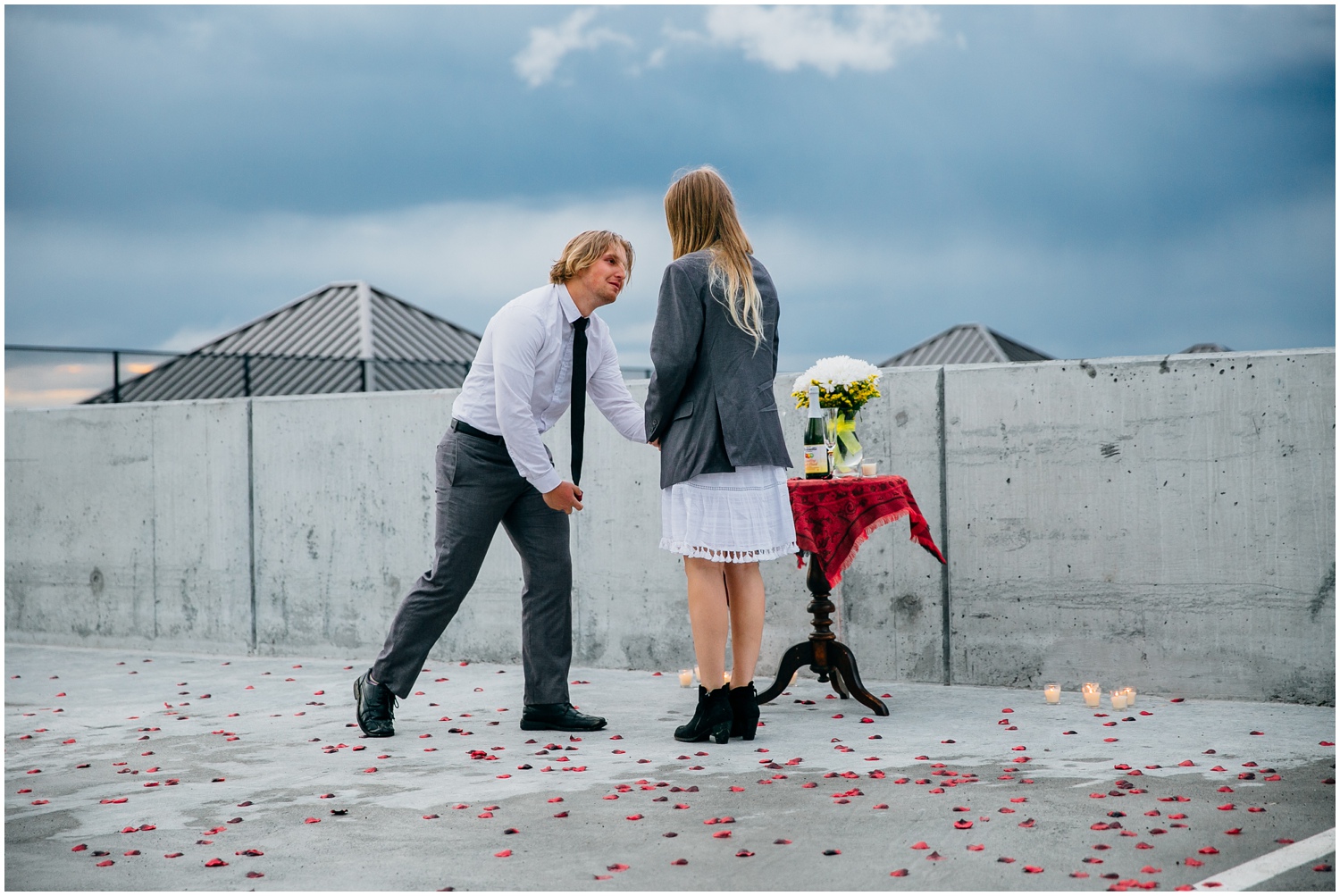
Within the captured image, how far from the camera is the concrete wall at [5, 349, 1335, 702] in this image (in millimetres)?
4773

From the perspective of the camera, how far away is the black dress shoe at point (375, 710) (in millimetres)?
4512

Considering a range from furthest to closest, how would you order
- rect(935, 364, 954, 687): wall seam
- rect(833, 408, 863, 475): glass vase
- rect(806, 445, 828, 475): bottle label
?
rect(935, 364, 954, 687): wall seam → rect(833, 408, 863, 475): glass vase → rect(806, 445, 828, 475): bottle label

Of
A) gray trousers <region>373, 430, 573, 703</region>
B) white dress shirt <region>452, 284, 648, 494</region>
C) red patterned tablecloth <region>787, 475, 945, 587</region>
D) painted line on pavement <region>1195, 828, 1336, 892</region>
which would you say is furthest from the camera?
red patterned tablecloth <region>787, 475, 945, 587</region>

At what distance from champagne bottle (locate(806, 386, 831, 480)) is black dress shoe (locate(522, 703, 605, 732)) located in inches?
46.9

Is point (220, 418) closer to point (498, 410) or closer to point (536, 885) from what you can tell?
point (498, 410)

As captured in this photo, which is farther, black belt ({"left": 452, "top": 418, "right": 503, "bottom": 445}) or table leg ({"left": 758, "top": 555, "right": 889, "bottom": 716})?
table leg ({"left": 758, "top": 555, "right": 889, "bottom": 716})

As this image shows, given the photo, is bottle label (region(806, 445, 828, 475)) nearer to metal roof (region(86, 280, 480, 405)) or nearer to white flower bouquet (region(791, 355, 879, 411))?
white flower bouquet (region(791, 355, 879, 411))

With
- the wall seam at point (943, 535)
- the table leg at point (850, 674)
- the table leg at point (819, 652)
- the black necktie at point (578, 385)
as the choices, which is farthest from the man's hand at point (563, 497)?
the wall seam at point (943, 535)

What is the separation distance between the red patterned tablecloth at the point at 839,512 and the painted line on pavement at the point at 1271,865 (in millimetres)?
1941

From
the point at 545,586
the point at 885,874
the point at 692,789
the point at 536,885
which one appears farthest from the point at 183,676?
the point at 885,874

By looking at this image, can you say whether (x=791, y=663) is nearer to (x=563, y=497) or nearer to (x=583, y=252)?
(x=563, y=497)

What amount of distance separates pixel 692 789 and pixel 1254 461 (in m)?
2.57

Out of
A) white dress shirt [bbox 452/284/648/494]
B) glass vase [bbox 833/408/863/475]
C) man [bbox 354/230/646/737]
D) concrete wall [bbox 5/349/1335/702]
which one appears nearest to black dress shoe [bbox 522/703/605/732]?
man [bbox 354/230/646/737]

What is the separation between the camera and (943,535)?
17.5ft
